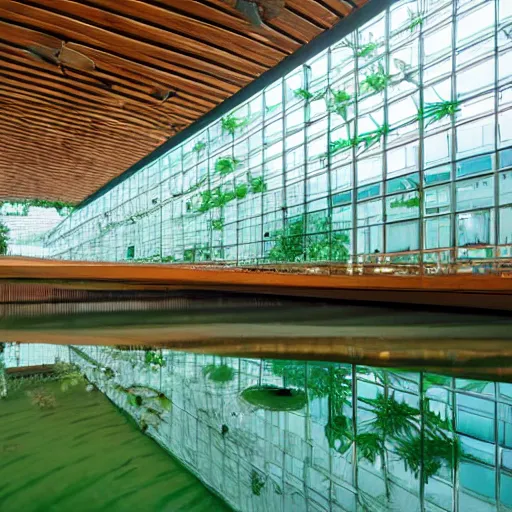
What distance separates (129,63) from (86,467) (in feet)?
19.9

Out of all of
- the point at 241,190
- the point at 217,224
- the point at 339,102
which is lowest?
the point at 217,224

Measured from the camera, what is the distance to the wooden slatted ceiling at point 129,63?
462 centimetres

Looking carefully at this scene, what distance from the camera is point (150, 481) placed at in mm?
760

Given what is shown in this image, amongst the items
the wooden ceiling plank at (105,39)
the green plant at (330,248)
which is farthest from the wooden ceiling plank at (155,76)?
the green plant at (330,248)

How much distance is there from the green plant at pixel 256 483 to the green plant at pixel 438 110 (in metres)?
9.12

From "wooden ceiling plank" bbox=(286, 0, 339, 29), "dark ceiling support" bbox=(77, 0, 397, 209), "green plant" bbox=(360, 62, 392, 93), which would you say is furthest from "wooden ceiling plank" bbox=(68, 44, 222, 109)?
"green plant" bbox=(360, 62, 392, 93)

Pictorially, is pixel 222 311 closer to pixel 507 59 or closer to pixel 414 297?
pixel 414 297

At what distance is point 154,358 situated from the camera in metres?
1.87

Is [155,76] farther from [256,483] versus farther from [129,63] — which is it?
[256,483]

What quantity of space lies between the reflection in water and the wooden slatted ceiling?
4596 millimetres

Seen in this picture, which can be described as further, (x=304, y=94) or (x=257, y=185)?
(x=257, y=185)

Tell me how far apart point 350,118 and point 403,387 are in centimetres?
958

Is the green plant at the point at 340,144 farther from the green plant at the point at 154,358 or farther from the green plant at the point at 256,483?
the green plant at the point at 256,483

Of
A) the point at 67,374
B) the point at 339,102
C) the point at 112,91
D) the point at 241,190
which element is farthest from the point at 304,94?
the point at 67,374
